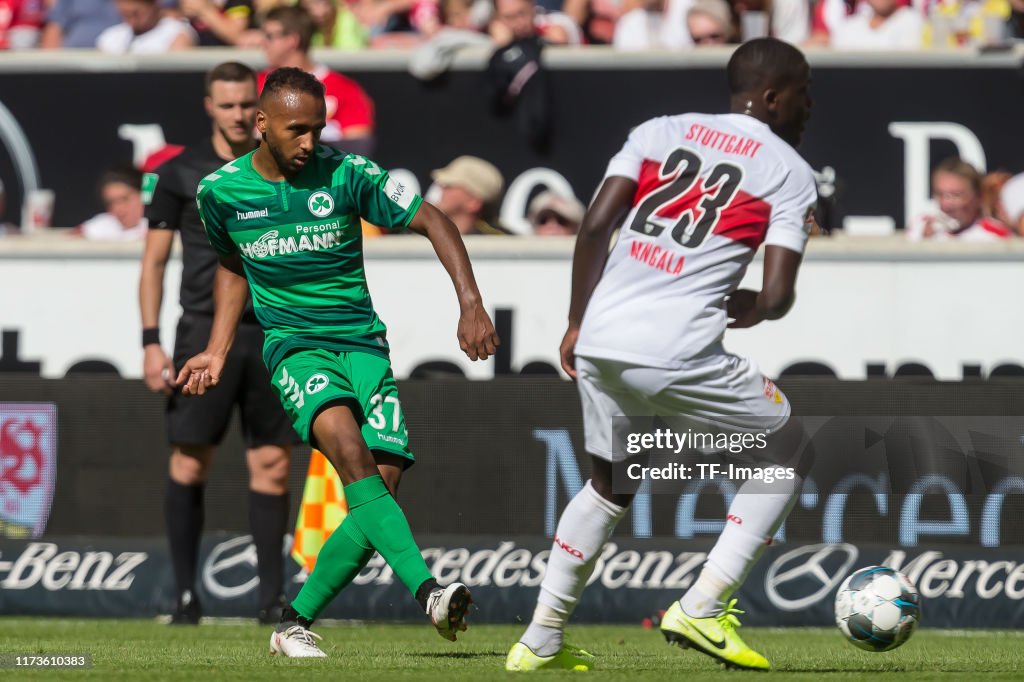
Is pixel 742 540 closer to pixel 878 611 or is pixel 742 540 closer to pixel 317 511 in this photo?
pixel 878 611

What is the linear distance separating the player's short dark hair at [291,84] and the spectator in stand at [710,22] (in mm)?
6032

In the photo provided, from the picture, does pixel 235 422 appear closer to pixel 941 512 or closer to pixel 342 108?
pixel 342 108

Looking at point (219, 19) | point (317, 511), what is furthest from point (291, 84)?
point (219, 19)

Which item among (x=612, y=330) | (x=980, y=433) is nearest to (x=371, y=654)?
(x=612, y=330)

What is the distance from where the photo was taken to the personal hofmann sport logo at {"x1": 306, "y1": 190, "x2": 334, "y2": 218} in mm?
6559

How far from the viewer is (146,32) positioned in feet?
43.3

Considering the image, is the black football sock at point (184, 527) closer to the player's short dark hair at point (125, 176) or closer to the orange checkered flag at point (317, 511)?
the orange checkered flag at point (317, 511)

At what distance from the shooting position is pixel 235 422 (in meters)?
9.62

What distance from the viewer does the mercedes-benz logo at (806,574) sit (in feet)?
29.8

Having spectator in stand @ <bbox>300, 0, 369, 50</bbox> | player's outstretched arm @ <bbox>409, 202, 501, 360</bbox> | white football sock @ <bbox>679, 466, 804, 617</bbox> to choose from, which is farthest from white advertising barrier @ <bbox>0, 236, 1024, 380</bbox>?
white football sock @ <bbox>679, 466, 804, 617</bbox>

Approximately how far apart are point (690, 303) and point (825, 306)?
16.1 ft

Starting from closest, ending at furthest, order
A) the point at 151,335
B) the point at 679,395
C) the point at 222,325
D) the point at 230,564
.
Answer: the point at 679,395
the point at 222,325
the point at 151,335
the point at 230,564

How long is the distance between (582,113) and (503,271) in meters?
1.93
